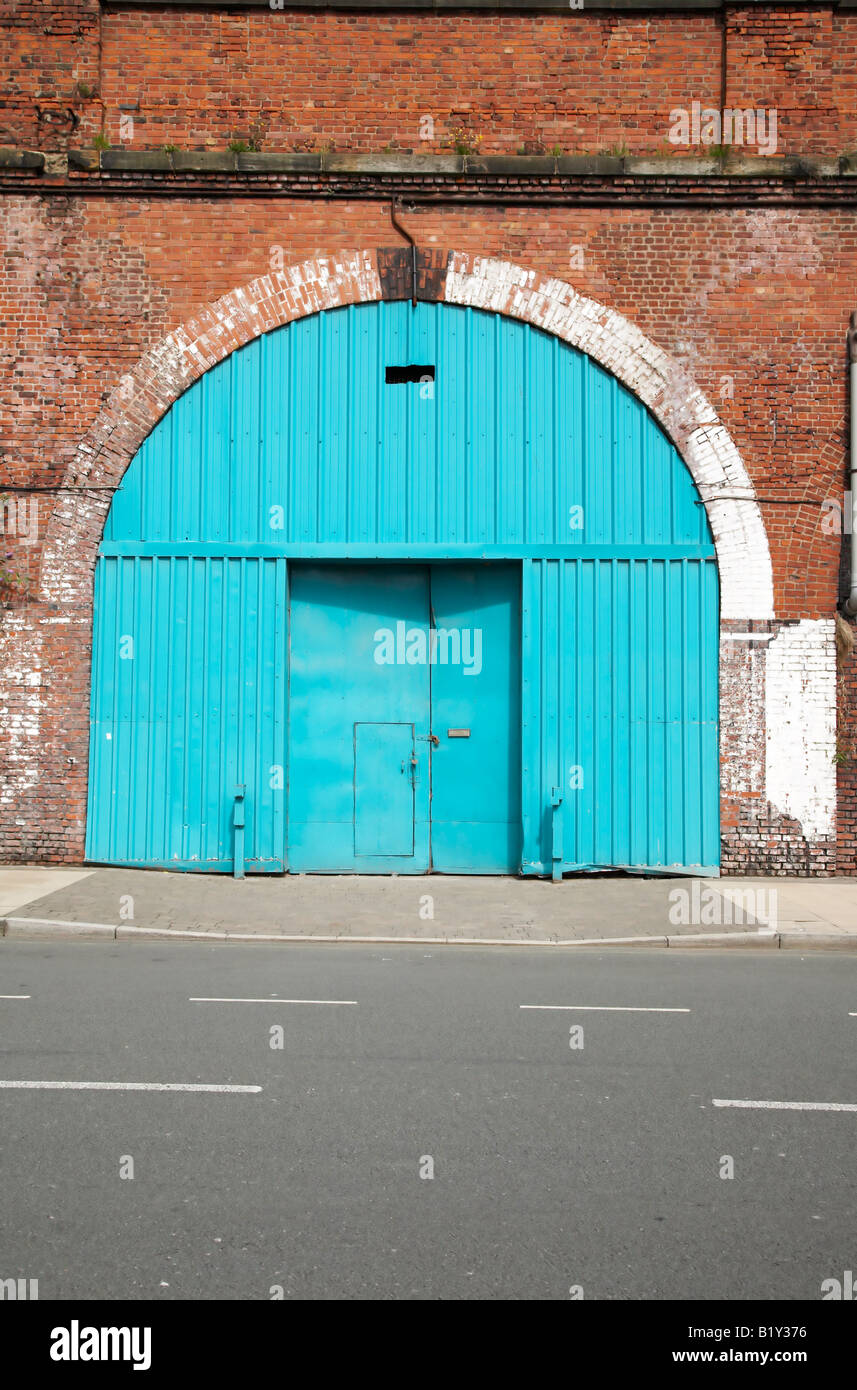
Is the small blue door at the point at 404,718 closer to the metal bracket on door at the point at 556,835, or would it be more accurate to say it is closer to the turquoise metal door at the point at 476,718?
the turquoise metal door at the point at 476,718

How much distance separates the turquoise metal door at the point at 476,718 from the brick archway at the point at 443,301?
2.56 meters

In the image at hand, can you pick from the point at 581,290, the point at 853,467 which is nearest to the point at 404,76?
the point at 581,290

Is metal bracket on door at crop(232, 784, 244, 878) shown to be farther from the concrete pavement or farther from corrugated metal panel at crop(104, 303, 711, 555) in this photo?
corrugated metal panel at crop(104, 303, 711, 555)

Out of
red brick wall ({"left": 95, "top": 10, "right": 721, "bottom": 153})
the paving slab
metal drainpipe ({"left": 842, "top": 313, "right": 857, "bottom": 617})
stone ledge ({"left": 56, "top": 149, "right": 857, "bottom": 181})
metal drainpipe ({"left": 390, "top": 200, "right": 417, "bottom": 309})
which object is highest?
red brick wall ({"left": 95, "top": 10, "right": 721, "bottom": 153})

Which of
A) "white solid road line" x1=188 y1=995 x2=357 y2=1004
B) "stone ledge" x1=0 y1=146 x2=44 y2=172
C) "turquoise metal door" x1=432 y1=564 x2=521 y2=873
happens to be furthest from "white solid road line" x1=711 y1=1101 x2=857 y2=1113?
"stone ledge" x1=0 y1=146 x2=44 y2=172

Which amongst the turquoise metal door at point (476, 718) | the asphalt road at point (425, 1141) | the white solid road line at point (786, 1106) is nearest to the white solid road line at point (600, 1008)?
the asphalt road at point (425, 1141)

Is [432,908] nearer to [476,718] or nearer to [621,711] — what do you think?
[476,718]

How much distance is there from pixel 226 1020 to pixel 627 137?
1154cm

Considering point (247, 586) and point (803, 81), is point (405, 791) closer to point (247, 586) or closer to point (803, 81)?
point (247, 586)

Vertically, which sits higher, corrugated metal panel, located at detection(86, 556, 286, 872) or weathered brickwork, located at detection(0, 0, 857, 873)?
weathered brickwork, located at detection(0, 0, 857, 873)

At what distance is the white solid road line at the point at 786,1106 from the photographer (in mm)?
5895

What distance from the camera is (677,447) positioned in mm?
14227

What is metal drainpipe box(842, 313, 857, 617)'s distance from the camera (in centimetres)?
1400

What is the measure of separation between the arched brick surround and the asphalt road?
5.42m
